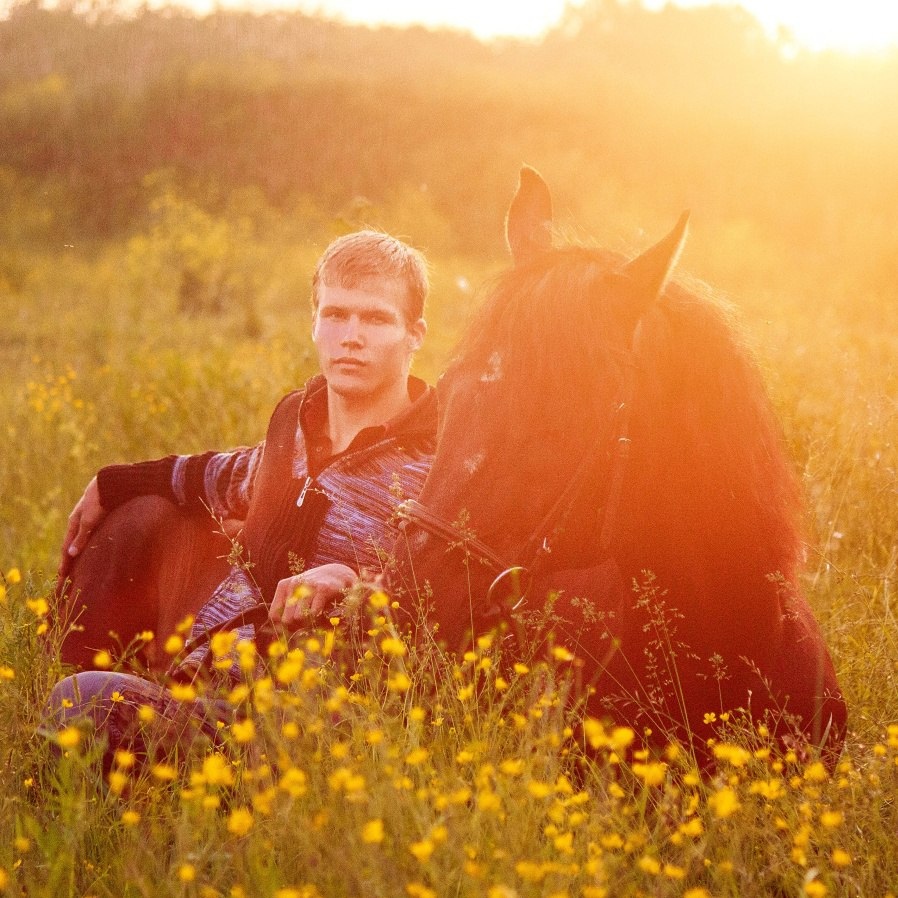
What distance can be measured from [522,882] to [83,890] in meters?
0.98

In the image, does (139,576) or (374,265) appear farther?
(139,576)

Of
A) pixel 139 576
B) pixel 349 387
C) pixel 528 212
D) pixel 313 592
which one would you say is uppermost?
pixel 528 212

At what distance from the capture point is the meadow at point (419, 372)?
5.79ft

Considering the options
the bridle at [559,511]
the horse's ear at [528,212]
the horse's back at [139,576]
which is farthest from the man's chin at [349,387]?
the bridle at [559,511]

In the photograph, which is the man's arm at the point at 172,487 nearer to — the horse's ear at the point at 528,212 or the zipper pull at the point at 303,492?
the zipper pull at the point at 303,492

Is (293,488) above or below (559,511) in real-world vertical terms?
below

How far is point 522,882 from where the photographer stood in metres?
1.67

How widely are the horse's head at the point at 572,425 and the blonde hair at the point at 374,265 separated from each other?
106 cm

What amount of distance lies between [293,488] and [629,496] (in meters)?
1.28

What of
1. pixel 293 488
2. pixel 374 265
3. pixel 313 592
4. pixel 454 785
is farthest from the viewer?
pixel 374 265

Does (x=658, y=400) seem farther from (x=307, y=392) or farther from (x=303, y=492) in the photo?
(x=307, y=392)

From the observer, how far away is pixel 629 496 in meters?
2.20

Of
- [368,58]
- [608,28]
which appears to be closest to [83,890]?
[368,58]

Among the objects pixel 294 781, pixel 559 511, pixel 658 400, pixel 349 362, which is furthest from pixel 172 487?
pixel 294 781
